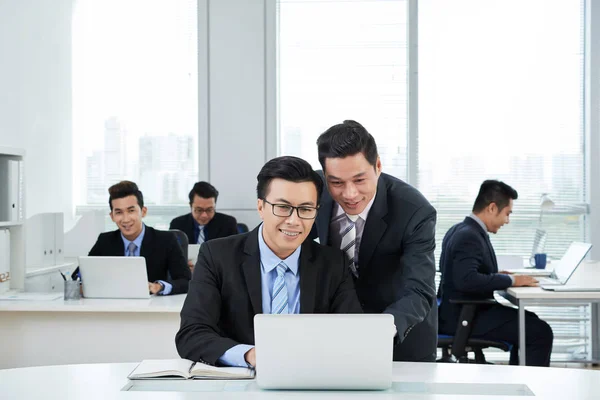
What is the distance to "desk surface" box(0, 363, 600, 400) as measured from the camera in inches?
74.7

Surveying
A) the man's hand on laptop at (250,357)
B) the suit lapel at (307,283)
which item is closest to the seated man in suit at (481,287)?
the suit lapel at (307,283)

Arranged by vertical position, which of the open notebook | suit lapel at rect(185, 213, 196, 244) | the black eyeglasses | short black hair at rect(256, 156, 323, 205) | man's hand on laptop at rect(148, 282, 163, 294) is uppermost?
short black hair at rect(256, 156, 323, 205)

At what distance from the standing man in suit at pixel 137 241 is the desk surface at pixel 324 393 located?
231 cm

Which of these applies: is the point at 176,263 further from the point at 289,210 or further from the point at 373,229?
the point at 289,210

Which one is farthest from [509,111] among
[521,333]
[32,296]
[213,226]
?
[32,296]

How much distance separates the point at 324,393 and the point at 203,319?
20.2 inches

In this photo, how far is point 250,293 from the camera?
7.52 feet

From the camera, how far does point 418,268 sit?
2.47 m

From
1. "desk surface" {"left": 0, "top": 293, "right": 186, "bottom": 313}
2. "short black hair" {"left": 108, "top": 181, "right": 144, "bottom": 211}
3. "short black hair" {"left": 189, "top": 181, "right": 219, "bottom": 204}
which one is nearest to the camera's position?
"desk surface" {"left": 0, "top": 293, "right": 186, "bottom": 313}

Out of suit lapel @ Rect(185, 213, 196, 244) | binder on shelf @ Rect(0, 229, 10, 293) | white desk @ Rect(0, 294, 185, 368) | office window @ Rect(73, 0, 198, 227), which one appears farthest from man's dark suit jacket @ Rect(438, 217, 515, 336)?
binder on shelf @ Rect(0, 229, 10, 293)

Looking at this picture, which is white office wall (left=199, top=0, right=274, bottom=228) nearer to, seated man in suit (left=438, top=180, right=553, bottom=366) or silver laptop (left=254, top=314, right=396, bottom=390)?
seated man in suit (left=438, top=180, right=553, bottom=366)

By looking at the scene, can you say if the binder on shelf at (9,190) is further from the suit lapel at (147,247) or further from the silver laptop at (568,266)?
the silver laptop at (568,266)

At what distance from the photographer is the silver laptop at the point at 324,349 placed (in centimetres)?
182

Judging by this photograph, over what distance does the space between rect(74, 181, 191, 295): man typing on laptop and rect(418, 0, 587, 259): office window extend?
282cm
